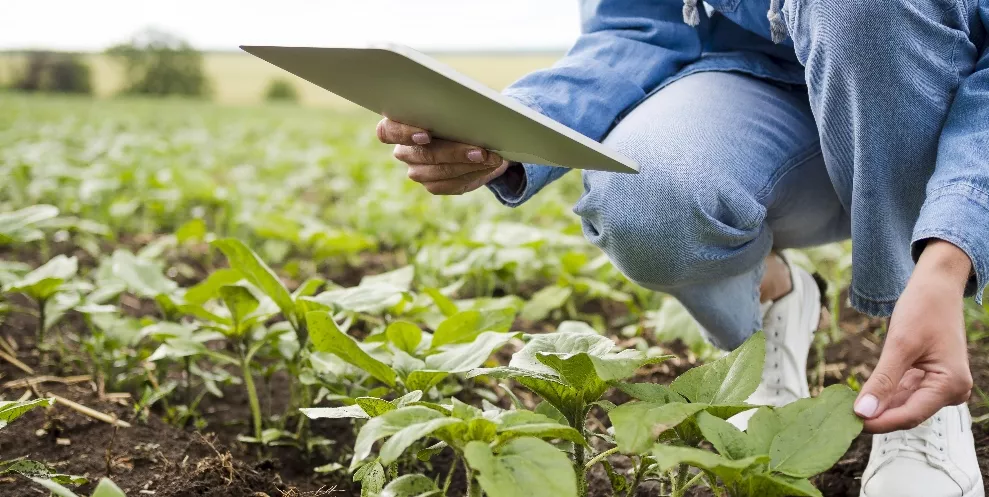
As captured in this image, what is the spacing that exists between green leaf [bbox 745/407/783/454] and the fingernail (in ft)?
0.27

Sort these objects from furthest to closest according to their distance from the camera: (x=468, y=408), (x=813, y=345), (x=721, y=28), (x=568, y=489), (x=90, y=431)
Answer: (x=813, y=345)
(x=721, y=28)
(x=90, y=431)
(x=468, y=408)
(x=568, y=489)

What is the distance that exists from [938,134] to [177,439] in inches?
46.8

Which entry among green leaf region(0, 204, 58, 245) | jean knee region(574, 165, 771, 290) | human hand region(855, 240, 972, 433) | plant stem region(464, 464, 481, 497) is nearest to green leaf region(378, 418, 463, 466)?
plant stem region(464, 464, 481, 497)

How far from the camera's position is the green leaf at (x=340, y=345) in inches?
45.8

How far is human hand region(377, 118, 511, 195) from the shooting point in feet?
3.95

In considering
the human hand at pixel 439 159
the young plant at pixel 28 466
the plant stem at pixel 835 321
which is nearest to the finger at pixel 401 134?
the human hand at pixel 439 159

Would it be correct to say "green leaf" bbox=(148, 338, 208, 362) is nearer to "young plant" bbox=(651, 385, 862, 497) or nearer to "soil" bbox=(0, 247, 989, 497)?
"soil" bbox=(0, 247, 989, 497)

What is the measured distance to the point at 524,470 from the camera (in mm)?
860

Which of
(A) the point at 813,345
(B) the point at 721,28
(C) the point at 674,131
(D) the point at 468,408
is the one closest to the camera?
(D) the point at 468,408

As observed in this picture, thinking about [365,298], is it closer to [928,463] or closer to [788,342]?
[788,342]

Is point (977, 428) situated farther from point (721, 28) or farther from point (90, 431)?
point (90, 431)

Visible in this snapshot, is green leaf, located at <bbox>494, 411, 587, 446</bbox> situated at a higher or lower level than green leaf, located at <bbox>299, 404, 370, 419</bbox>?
higher

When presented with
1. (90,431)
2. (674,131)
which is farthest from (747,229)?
(90,431)

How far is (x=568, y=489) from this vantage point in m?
0.83
